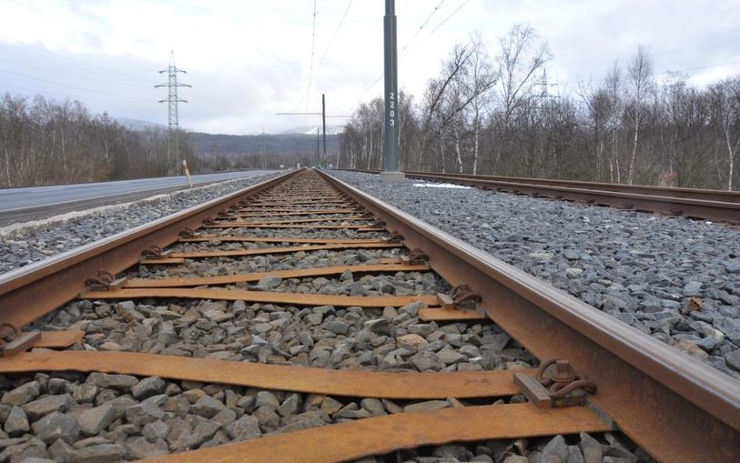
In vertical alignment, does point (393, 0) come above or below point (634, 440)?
above

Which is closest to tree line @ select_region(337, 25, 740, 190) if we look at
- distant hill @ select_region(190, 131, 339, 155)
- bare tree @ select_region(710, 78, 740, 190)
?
bare tree @ select_region(710, 78, 740, 190)

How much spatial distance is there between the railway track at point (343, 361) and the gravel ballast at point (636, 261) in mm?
545

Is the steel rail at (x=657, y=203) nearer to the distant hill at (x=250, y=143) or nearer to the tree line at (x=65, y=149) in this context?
the tree line at (x=65, y=149)

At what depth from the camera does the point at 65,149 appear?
54500mm

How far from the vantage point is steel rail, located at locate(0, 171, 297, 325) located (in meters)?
2.39

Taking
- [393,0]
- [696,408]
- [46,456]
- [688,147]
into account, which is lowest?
[46,456]

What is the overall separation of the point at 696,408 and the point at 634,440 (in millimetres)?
201

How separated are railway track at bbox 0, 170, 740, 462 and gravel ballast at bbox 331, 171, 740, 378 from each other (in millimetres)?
545

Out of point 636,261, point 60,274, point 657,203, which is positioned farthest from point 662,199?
point 60,274

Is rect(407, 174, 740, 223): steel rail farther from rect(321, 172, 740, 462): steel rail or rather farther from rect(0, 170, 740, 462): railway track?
rect(321, 172, 740, 462): steel rail

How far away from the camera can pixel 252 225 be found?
582cm

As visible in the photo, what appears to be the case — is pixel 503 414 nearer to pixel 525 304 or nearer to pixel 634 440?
pixel 634 440

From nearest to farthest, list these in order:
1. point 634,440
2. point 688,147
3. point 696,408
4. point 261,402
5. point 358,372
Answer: point 696,408 < point 634,440 < point 261,402 < point 358,372 < point 688,147

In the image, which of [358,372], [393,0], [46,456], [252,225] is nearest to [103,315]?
[46,456]
